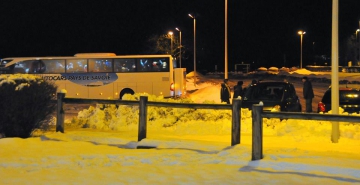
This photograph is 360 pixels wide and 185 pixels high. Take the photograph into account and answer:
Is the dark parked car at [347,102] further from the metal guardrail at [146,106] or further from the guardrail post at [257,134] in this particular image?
the guardrail post at [257,134]

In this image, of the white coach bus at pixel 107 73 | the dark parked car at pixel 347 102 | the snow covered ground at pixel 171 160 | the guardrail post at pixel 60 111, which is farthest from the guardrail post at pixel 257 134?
the white coach bus at pixel 107 73

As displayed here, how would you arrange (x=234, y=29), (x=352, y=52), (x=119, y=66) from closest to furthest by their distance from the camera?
(x=119, y=66) → (x=352, y=52) → (x=234, y=29)

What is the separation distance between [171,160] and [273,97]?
9.18 metres

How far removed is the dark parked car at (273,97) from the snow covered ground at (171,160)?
394 cm

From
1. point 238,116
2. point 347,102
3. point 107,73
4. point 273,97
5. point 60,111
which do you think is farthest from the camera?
point 107,73

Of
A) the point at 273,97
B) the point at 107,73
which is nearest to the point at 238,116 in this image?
the point at 273,97

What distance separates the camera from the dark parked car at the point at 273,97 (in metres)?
17.4

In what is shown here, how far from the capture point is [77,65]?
3372cm

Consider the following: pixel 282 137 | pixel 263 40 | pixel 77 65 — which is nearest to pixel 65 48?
pixel 77 65

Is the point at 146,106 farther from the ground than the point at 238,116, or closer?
farther from the ground

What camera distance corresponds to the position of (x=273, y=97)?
17.9 m

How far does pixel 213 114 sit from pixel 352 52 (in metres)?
108

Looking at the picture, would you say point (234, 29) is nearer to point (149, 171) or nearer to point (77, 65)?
point (77, 65)

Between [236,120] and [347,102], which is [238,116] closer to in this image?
[236,120]
